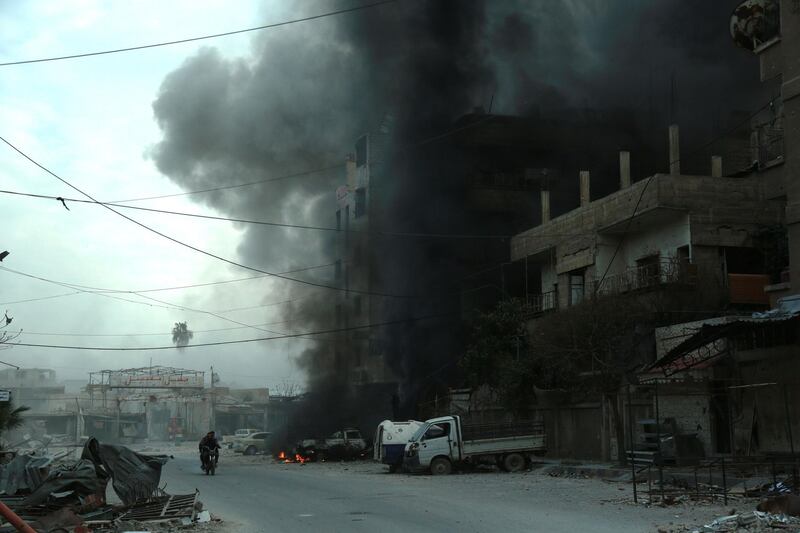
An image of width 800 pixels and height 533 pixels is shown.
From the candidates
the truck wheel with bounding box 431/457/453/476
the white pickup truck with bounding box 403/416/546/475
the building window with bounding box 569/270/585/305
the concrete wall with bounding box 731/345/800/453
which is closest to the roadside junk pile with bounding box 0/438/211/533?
the white pickup truck with bounding box 403/416/546/475

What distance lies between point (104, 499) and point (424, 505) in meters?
5.57

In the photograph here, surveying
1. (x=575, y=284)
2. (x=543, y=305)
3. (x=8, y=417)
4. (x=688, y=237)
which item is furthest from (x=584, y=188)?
(x=8, y=417)

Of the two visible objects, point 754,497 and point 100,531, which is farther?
point 754,497

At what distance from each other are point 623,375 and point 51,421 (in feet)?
223

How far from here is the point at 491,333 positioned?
35.8m

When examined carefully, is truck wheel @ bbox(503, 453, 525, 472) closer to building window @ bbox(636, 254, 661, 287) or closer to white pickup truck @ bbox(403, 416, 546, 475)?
white pickup truck @ bbox(403, 416, 546, 475)

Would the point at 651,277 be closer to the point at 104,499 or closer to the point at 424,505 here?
the point at 424,505

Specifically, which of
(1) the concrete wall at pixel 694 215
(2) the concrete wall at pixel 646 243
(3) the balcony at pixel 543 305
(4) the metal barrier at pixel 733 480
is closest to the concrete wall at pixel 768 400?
(4) the metal barrier at pixel 733 480

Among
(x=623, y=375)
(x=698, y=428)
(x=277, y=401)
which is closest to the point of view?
(x=698, y=428)

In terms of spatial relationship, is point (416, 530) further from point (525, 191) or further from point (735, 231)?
point (525, 191)

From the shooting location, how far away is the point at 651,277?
28.8 m

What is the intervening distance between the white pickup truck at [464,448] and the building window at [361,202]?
25800 mm

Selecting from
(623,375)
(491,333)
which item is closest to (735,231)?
(623,375)

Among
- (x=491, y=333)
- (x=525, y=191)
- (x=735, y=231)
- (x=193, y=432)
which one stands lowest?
(x=193, y=432)
